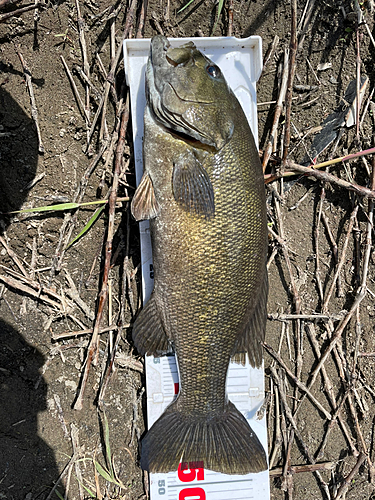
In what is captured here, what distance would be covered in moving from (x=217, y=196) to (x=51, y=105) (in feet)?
4.66

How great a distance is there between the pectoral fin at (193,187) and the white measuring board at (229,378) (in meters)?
0.54

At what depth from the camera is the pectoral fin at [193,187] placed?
2.02m

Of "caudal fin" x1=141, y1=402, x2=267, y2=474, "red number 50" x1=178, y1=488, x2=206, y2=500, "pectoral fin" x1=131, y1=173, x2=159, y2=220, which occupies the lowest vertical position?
"red number 50" x1=178, y1=488, x2=206, y2=500

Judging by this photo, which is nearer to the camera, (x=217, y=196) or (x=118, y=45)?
(x=217, y=196)

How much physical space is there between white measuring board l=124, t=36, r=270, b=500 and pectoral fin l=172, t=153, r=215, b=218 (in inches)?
21.2

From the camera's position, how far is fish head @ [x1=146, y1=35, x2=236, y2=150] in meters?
2.02

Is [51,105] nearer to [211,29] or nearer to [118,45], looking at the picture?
[118,45]

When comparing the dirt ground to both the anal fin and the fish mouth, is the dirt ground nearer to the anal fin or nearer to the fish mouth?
the anal fin

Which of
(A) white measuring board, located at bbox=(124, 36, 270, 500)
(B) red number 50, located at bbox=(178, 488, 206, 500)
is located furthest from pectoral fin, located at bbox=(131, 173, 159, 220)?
(B) red number 50, located at bbox=(178, 488, 206, 500)

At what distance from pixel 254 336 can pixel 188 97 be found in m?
1.55

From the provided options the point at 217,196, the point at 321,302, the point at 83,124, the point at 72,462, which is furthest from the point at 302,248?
the point at 72,462

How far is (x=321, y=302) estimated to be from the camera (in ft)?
9.03

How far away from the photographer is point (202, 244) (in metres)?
2.04

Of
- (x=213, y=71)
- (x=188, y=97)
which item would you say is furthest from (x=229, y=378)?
(x=213, y=71)
